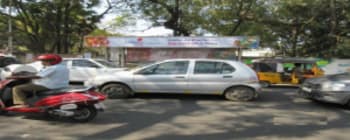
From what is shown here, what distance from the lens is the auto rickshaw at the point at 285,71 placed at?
12.6 meters

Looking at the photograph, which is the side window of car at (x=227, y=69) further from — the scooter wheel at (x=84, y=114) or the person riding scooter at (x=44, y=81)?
the person riding scooter at (x=44, y=81)

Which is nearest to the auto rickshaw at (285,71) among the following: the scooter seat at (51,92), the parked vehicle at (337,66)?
the parked vehicle at (337,66)

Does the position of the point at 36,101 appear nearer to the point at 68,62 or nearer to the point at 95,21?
the point at 68,62

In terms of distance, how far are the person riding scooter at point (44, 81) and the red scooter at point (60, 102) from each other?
109 millimetres

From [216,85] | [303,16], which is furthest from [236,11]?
[216,85]

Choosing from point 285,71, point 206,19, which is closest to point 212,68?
point 285,71

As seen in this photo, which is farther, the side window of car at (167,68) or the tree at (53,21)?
the tree at (53,21)

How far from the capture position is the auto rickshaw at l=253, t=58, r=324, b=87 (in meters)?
12.6

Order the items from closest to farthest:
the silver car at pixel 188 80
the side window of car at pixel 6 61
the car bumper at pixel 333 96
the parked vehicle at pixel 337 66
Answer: the car bumper at pixel 333 96
the silver car at pixel 188 80
the side window of car at pixel 6 61
the parked vehicle at pixel 337 66

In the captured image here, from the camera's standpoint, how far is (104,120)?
578cm

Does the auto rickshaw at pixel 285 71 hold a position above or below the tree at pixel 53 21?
below

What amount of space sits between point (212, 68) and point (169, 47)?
274 inches

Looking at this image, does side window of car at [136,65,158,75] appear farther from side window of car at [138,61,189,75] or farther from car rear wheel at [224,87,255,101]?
car rear wheel at [224,87,255,101]

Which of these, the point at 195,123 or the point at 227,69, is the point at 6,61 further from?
the point at 195,123
